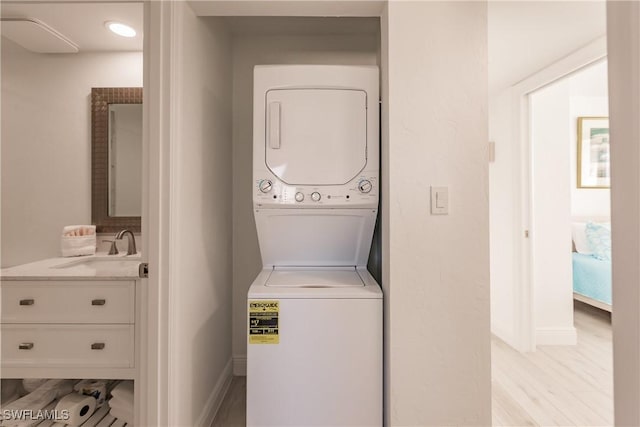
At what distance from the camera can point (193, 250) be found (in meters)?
1.60

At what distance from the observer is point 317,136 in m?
1.63

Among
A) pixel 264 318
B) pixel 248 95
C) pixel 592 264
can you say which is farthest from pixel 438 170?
pixel 592 264

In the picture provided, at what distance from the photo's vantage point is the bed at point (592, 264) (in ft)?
10.8

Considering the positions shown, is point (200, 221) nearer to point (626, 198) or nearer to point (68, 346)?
point (68, 346)

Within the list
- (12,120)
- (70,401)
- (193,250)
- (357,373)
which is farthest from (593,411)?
(12,120)

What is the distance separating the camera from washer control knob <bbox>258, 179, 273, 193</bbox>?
5.34 ft

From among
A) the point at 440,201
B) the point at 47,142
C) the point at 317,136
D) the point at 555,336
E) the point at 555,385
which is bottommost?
the point at 555,385

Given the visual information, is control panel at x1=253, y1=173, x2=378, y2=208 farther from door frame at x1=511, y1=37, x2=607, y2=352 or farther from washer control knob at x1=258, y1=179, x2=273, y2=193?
door frame at x1=511, y1=37, x2=607, y2=352

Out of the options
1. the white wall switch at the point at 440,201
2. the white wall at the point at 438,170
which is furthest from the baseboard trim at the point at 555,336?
the white wall switch at the point at 440,201

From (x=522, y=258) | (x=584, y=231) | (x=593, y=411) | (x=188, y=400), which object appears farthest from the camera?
(x=584, y=231)

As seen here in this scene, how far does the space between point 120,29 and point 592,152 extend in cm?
515

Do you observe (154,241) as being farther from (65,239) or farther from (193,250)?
(65,239)

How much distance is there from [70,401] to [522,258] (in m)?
3.28

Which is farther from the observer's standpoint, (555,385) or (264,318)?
(555,385)
